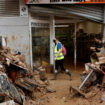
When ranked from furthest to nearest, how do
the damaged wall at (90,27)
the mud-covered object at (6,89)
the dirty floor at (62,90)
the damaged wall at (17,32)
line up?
the damaged wall at (90,27)
the damaged wall at (17,32)
the dirty floor at (62,90)
the mud-covered object at (6,89)

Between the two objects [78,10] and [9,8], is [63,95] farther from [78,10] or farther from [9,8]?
[9,8]

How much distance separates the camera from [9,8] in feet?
24.2

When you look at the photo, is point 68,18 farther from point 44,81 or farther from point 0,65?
point 0,65

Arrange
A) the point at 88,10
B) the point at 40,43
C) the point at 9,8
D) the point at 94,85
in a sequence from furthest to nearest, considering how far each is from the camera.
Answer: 1. the point at 40,43
2. the point at 88,10
3. the point at 9,8
4. the point at 94,85

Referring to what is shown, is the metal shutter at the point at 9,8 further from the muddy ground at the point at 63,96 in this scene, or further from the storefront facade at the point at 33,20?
the muddy ground at the point at 63,96

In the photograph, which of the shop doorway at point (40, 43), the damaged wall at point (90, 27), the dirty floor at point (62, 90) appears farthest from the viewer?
the damaged wall at point (90, 27)

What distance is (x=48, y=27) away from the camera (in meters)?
8.02

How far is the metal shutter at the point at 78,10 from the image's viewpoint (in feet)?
23.9

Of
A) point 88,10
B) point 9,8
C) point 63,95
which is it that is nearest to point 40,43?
point 9,8

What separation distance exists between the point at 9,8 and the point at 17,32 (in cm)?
112

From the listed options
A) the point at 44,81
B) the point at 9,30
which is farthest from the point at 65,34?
the point at 44,81

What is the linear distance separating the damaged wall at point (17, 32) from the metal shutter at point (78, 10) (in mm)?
831

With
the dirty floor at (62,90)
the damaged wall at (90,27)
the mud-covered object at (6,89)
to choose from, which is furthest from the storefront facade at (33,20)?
Answer: the damaged wall at (90,27)

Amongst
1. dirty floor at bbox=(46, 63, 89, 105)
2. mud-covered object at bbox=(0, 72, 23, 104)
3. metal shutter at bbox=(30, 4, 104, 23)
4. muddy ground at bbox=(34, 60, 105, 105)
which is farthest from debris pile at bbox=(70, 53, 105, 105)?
metal shutter at bbox=(30, 4, 104, 23)
